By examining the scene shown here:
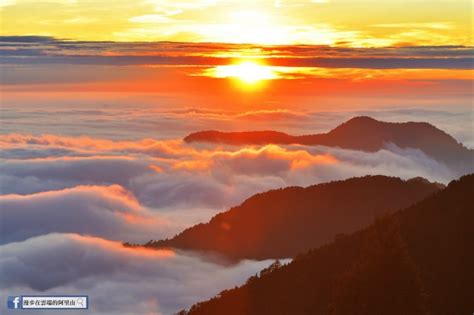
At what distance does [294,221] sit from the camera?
614 feet

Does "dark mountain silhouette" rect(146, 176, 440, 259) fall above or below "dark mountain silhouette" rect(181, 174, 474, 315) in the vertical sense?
above

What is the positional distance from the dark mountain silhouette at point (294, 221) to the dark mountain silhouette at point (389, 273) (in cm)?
9900

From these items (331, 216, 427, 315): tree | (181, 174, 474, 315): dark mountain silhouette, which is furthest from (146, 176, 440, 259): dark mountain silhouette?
(331, 216, 427, 315): tree

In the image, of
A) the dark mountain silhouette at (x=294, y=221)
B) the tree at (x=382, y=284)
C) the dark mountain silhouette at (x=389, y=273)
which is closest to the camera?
the tree at (x=382, y=284)

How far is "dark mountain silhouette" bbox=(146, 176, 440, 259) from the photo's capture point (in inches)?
7175

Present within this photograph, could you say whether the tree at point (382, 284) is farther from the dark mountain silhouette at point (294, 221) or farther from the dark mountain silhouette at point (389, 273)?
the dark mountain silhouette at point (294, 221)

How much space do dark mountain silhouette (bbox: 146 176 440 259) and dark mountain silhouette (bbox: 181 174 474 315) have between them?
325ft

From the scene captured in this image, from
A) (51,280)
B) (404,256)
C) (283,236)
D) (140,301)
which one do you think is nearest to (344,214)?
(283,236)

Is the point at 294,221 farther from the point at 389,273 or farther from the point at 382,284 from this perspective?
the point at 382,284

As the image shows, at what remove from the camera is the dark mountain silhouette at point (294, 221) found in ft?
598

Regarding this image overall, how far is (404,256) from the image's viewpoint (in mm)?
30953

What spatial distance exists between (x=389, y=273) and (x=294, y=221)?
516ft

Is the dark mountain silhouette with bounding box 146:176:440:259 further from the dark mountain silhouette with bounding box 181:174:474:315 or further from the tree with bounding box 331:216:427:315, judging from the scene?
the tree with bounding box 331:216:427:315

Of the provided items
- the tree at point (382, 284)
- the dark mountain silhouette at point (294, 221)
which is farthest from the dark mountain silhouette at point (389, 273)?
the dark mountain silhouette at point (294, 221)
